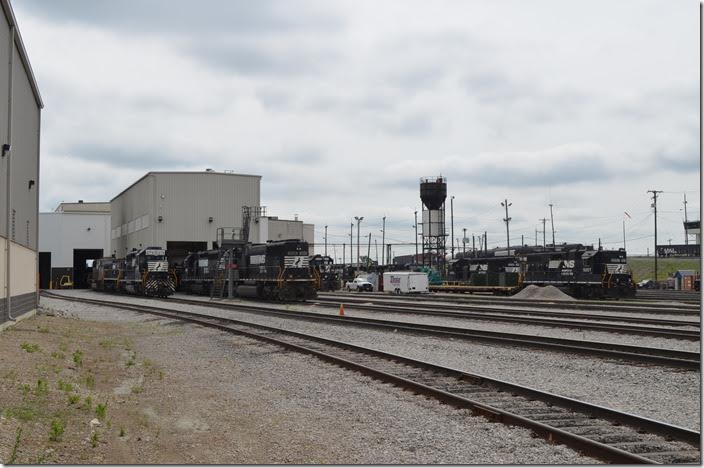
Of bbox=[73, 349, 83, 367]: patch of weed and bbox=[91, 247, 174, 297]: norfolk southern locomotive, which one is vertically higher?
bbox=[91, 247, 174, 297]: norfolk southern locomotive

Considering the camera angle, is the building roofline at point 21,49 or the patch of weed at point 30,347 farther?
the building roofline at point 21,49

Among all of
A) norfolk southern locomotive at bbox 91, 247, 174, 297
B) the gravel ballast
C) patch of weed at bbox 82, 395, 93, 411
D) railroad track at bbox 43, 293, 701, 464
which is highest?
norfolk southern locomotive at bbox 91, 247, 174, 297

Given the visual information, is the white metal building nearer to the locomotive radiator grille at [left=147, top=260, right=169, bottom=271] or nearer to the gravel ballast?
the locomotive radiator grille at [left=147, top=260, right=169, bottom=271]

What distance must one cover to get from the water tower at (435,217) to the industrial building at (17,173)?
195 ft

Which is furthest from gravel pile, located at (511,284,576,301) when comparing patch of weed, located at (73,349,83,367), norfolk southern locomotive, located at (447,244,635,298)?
patch of weed, located at (73,349,83,367)

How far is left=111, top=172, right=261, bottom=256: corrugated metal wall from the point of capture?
5806 cm

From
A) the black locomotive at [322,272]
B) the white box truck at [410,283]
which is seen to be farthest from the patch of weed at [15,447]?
the white box truck at [410,283]

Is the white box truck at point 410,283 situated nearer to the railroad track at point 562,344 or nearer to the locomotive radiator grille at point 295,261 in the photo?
the locomotive radiator grille at point 295,261

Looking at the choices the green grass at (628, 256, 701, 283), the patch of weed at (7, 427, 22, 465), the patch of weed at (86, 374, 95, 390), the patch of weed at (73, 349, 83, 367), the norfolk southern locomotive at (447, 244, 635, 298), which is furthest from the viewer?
the green grass at (628, 256, 701, 283)

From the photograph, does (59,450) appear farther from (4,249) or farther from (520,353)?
(4,249)

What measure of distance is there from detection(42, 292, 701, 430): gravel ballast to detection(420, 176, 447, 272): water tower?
6506 cm

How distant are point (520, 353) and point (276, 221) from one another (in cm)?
8115

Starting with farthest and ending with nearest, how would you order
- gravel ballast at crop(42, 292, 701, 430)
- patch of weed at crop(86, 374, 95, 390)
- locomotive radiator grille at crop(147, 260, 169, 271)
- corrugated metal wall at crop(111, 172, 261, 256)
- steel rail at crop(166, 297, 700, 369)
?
corrugated metal wall at crop(111, 172, 261, 256)
locomotive radiator grille at crop(147, 260, 169, 271)
steel rail at crop(166, 297, 700, 369)
patch of weed at crop(86, 374, 95, 390)
gravel ballast at crop(42, 292, 701, 430)

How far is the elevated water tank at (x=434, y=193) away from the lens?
82.9m
